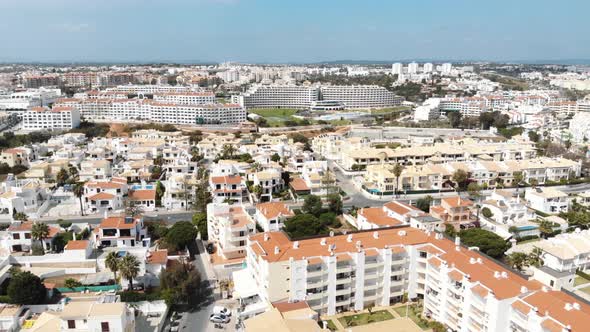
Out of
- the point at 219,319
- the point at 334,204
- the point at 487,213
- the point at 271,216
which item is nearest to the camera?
the point at 219,319

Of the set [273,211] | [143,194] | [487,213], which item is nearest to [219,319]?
[273,211]

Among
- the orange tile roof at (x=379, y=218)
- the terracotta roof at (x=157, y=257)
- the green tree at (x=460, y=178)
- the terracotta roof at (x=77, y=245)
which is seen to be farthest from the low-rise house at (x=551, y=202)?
the terracotta roof at (x=77, y=245)

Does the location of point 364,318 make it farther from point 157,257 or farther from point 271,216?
point 157,257

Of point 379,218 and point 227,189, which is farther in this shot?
point 227,189

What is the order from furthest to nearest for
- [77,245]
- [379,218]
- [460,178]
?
[460,178]
[379,218]
[77,245]

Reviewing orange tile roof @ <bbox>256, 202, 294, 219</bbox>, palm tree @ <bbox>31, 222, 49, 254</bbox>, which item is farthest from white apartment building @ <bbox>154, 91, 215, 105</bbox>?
Result: palm tree @ <bbox>31, 222, 49, 254</bbox>

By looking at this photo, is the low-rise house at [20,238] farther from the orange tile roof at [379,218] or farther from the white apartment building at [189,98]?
the white apartment building at [189,98]

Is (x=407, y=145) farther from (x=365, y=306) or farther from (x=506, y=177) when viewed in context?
(x=365, y=306)

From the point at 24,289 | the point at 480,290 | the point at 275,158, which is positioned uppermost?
the point at 275,158
